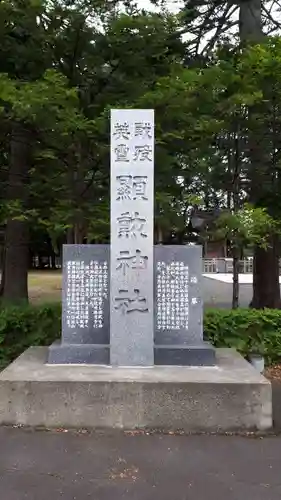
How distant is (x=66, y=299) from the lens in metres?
6.25

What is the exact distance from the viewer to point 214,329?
766 cm

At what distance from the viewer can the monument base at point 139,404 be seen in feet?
16.2

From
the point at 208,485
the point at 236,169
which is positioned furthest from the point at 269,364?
the point at 208,485

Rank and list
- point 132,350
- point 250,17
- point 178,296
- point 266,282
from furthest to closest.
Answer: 1. point 266,282
2. point 250,17
3. point 178,296
4. point 132,350

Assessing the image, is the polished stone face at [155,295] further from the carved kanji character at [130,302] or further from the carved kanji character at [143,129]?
the carved kanji character at [143,129]

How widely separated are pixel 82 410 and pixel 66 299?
5.28 feet

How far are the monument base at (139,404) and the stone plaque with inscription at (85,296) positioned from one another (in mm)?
1198

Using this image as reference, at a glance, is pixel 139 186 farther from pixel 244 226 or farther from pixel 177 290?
pixel 244 226

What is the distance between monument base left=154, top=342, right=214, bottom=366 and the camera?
5898mm

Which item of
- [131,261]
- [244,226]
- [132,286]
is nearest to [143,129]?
[131,261]

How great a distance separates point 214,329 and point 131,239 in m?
2.49

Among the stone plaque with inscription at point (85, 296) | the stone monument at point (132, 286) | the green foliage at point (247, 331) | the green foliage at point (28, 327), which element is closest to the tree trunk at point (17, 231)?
the green foliage at point (28, 327)

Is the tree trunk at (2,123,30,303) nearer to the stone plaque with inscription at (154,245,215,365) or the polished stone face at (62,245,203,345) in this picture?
the polished stone face at (62,245,203,345)

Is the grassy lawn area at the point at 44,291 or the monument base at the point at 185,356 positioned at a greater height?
the monument base at the point at 185,356
